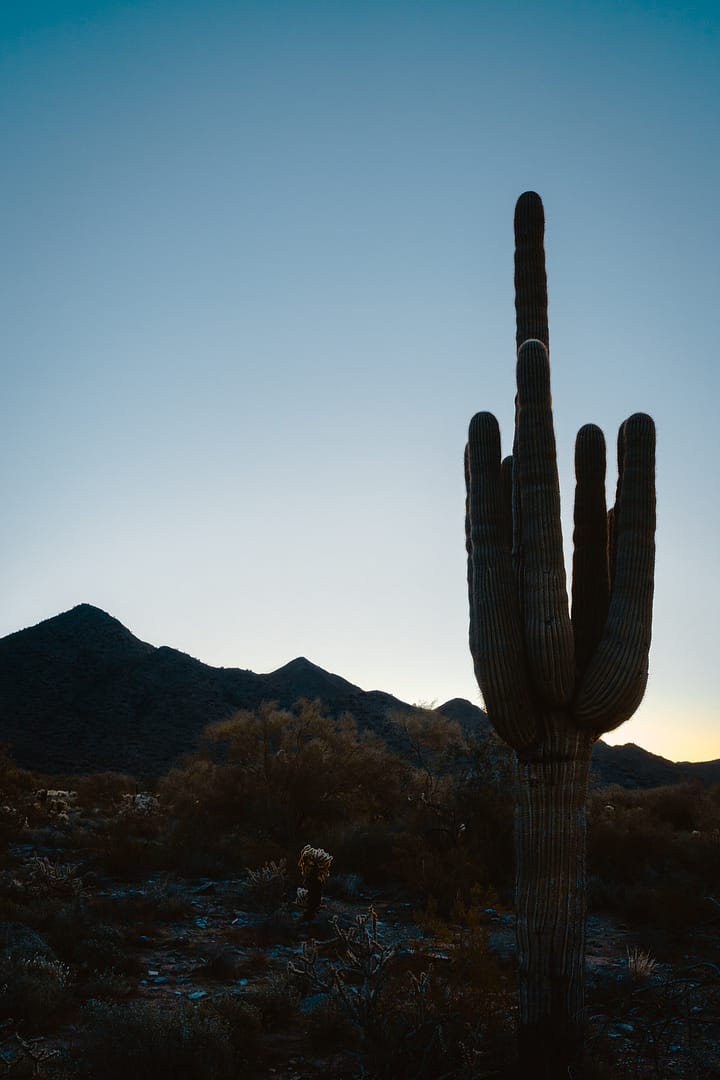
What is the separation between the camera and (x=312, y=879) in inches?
394

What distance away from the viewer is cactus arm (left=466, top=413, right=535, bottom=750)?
5.53m

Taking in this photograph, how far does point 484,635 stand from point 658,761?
36.8m

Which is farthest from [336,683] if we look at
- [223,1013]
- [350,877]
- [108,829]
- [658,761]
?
[223,1013]

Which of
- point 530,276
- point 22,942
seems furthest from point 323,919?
point 530,276

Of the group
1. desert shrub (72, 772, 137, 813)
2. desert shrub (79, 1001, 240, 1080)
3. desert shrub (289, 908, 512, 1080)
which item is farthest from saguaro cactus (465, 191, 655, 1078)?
desert shrub (72, 772, 137, 813)

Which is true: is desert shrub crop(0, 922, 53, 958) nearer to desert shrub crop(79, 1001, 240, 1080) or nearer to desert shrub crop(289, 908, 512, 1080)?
desert shrub crop(79, 1001, 240, 1080)

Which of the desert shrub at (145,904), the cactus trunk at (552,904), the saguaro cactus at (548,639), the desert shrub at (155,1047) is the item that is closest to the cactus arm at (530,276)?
the saguaro cactus at (548,639)

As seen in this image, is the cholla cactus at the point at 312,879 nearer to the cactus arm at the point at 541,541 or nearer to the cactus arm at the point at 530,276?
the cactus arm at the point at 541,541

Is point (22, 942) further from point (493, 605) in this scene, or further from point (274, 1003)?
point (493, 605)

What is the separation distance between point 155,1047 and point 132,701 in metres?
35.0

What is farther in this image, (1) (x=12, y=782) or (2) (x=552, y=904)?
(1) (x=12, y=782)

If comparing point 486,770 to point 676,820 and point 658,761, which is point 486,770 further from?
point 658,761

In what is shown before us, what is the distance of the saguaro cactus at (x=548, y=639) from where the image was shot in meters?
5.16

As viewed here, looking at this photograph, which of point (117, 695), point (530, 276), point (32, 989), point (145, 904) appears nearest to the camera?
point (32, 989)
